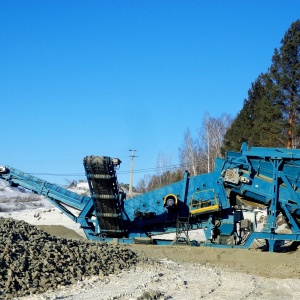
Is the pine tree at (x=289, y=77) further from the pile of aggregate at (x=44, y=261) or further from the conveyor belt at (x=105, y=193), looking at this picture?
the pile of aggregate at (x=44, y=261)

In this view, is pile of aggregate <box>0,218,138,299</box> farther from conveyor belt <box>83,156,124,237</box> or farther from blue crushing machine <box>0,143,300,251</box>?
blue crushing machine <box>0,143,300,251</box>

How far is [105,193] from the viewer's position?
17.4 metres

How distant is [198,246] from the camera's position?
1738 centimetres

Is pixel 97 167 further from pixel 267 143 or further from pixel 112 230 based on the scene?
pixel 267 143

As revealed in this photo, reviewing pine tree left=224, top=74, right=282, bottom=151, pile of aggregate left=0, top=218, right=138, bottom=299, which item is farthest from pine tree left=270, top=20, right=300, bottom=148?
pile of aggregate left=0, top=218, right=138, bottom=299

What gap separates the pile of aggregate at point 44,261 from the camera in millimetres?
9742

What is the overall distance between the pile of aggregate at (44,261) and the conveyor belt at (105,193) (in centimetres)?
296

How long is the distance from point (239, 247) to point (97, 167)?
5121 mm

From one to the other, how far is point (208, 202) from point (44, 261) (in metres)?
7.53

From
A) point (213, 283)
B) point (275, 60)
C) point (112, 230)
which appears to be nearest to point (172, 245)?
point (112, 230)

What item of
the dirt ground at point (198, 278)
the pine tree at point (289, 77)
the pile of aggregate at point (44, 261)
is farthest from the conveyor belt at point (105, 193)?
the pine tree at point (289, 77)

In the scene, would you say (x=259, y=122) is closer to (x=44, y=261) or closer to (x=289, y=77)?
(x=289, y=77)

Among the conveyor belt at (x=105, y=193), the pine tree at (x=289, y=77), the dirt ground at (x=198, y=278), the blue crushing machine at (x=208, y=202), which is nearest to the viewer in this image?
the dirt ground at (x=198, y=278)

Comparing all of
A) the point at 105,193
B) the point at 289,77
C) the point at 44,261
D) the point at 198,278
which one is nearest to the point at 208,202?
the point at 105,193
